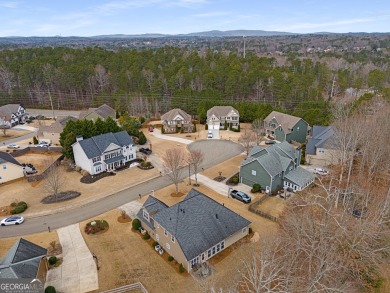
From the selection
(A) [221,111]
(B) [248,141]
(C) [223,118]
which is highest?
(A) [221,111]

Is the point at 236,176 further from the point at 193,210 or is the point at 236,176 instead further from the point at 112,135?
the point at 112,135

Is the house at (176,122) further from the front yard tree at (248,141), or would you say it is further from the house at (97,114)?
the front yard tree at (248,141)

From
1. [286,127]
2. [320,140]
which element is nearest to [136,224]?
[320,140]

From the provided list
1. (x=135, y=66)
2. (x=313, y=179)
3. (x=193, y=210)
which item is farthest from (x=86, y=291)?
(x=135, y=66)

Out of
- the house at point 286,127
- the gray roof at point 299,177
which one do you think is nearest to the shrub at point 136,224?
the gray roof at point 299,177

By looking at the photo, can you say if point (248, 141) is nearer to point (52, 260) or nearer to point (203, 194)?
point (203, 194)

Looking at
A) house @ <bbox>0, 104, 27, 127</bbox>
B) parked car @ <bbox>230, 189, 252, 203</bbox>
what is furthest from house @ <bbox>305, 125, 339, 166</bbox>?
house @ <bbox>0, 104, 27, 127</bbox>

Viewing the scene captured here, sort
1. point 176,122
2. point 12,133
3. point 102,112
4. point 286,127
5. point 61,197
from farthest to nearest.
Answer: point 102,112 < point 12,133 < point 176,122 < point 286,127 < point 61,197
